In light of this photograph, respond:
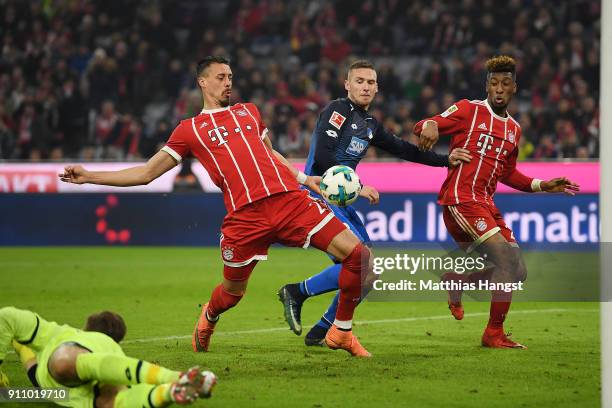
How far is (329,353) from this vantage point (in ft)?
24.1

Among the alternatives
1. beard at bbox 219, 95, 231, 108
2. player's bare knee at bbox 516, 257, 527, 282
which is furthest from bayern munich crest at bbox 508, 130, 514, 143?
beard at bbox 219, 95, 231, 108

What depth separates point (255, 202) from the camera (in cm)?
684

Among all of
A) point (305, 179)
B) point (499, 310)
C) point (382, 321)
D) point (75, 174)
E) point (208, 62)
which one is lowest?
point (382, 321)

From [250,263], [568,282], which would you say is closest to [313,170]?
[250,263]

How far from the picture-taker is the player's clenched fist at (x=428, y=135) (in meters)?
7.61

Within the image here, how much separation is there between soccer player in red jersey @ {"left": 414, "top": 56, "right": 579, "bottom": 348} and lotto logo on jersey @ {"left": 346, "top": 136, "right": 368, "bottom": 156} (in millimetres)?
438

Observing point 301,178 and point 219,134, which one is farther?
point 301,178

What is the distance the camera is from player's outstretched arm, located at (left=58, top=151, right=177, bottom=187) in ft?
20.8

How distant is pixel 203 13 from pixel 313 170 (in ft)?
51.0

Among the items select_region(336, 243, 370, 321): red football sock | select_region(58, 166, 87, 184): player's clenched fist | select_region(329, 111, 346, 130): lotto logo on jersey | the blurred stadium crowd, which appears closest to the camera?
select_region(58, 166, 87, 184): player's clenched fist

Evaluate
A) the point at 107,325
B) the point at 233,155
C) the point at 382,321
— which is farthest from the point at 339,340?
the point at 382,321

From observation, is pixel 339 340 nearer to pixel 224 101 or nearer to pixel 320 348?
pixel 320 348

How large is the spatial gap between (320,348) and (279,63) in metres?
14.3

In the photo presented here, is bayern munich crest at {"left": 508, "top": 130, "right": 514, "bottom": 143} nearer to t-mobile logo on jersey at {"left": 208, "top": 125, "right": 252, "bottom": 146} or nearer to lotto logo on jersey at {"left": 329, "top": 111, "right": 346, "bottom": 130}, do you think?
lotto logo on jersey at {"left": 329, "top": 111, "right": 346, "bottom": 130}
